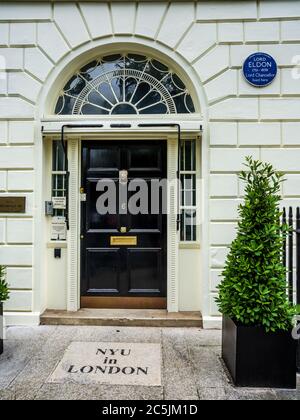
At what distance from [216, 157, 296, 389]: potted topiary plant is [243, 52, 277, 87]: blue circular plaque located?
237 cm

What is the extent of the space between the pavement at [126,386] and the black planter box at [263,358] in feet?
0.33

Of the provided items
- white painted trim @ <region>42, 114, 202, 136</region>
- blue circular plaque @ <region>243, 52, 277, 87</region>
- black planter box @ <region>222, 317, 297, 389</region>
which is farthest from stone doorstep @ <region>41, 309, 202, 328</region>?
blue circular plaque @ <region>243, 52, 277, 87</region>

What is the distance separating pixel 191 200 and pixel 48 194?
8.38 feet

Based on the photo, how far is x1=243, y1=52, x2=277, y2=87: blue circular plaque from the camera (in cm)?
512

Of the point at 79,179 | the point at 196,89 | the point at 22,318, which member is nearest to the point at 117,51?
the point at 196,89

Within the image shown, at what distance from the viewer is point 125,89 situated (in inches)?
219

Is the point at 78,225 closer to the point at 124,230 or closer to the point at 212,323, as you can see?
the point at 124,230

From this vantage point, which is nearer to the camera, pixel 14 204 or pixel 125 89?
pixel 14 204

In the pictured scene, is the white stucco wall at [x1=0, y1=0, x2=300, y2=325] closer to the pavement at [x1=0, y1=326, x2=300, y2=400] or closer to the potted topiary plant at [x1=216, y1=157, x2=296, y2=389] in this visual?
the pavement at [x1=0, y1=326, x2=300, y2=400]

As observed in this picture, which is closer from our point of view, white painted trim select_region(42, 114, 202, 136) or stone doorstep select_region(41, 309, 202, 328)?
stone doorstep select_region(41, 309, 202, 328)

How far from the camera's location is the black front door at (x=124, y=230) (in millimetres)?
5570

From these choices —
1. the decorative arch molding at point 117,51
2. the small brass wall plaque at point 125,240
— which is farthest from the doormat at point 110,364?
the decorative arch molding at point 117,51

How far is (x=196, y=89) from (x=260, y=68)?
1.08 metres

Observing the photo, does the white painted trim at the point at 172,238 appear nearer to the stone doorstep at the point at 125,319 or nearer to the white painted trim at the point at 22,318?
Answer: the stone doorstep at the point at 125,319
